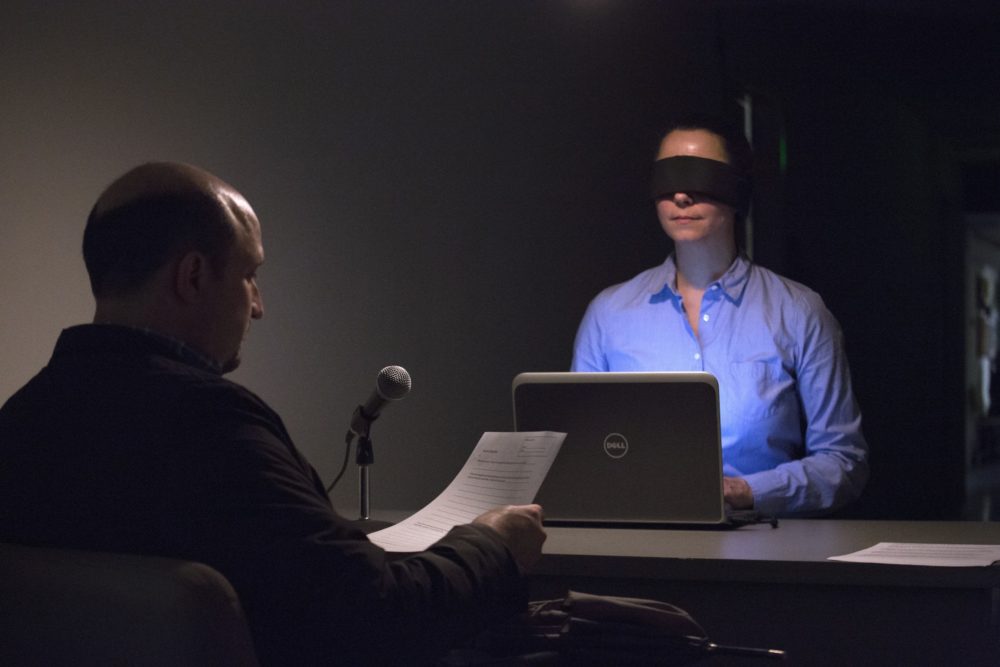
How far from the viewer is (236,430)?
4.07 ft

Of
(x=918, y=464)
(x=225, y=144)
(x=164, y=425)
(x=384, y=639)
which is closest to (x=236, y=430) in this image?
(x=164, y=425)

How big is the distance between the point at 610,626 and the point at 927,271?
5.76 metres

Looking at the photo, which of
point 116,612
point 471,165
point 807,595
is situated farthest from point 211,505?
point 471,165

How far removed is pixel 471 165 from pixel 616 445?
2083 mm

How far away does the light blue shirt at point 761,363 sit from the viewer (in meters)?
2.79

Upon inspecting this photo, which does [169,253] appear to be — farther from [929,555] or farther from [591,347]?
[591,347]

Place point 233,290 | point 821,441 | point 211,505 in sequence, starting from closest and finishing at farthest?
point 211,505, point 233,290, point 821,441

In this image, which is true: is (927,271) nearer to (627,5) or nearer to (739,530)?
(627,5)

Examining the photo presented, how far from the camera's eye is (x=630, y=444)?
7.40 ft

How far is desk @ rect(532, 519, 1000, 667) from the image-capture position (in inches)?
70.5

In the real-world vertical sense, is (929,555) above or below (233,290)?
below

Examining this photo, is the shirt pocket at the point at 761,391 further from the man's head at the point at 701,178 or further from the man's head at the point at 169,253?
the man's head at the point at 169,253

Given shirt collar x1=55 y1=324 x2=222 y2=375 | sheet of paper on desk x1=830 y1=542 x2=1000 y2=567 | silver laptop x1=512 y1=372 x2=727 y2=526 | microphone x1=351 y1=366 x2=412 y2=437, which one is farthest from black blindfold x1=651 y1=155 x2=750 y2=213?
shirt collar x1=55 y1=324 x2=222 y2=375

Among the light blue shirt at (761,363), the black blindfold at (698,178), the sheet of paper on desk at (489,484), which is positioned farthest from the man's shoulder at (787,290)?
the sheet of paper on desk at (489,484)
